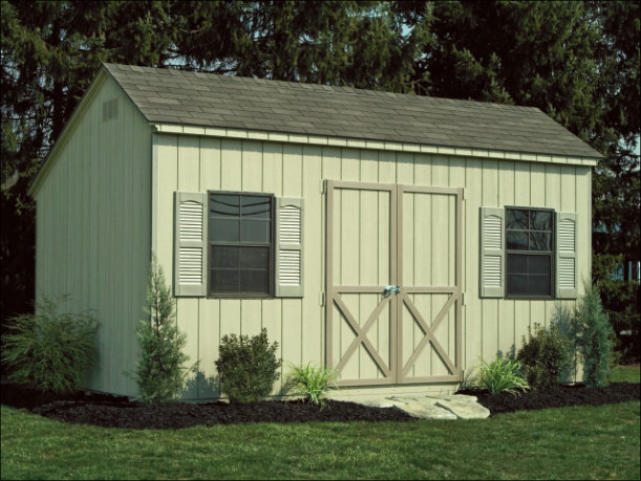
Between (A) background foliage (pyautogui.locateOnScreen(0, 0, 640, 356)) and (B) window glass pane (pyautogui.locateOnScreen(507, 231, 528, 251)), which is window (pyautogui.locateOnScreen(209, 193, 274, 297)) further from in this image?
(A) background foliage (pyautogui.locateOnScreen(0, 0, 640, 356))

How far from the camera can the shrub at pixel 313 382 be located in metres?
13.5

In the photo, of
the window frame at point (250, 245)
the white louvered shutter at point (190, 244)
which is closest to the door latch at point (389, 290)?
the window frame at point (250, 245)

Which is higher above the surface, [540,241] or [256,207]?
[256,207]

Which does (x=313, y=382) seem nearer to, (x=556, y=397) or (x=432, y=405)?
(x=432, y=405)

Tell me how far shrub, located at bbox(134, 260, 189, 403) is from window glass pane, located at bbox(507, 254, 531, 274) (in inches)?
193

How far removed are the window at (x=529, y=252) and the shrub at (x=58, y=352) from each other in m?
5.50

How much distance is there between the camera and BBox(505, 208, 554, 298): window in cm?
1557

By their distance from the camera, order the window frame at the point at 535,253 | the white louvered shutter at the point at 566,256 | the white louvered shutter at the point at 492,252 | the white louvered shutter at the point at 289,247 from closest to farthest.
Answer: the white louvered shutter at the point at 289,247, the white louvered shutter at the point at 492,252, the window frame at the point at 535,253, the white louvered shutter at the point at 566,256

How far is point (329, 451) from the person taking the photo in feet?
35.3

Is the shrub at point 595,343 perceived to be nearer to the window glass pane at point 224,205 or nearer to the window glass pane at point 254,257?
the window glass pane at point 254,257

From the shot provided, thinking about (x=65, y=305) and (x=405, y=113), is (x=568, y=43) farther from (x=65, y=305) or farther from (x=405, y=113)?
(x=65, y=305)

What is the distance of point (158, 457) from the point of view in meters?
10.3

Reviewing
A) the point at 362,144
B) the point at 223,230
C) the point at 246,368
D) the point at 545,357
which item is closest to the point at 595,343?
the point at 545,357

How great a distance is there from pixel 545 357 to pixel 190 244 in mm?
5047
